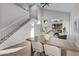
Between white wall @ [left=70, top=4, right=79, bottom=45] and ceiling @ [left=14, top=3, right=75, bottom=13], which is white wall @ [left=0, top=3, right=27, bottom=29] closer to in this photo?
ceiling @ [left=14, top=3, right=75, bottom=13]

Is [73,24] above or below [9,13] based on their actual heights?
below

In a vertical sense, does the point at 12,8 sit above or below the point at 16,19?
above

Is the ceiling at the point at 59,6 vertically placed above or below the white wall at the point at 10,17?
above

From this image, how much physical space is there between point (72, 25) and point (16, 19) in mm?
749

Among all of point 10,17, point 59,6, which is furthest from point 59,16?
point 10,17

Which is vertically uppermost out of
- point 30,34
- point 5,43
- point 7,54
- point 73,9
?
point 73,9

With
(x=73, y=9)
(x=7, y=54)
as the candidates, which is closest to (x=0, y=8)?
(x=7, y=54)

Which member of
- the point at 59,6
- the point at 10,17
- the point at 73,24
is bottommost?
the point at 73,24

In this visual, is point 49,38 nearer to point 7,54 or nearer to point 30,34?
point 30,34

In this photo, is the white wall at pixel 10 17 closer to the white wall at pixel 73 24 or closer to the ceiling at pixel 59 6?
the ceiling at pixel 59 6

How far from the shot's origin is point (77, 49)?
1501mm

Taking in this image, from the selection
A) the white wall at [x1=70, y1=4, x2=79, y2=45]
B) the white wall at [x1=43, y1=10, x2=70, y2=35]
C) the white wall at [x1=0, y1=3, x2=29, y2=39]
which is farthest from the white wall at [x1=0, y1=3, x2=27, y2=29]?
the white wall at [x1=70, y1=4, x2=79, y2=45]

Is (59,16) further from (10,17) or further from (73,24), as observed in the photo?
(10,17)

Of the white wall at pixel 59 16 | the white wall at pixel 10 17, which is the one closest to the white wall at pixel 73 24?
the white wall at pixel 59 16
